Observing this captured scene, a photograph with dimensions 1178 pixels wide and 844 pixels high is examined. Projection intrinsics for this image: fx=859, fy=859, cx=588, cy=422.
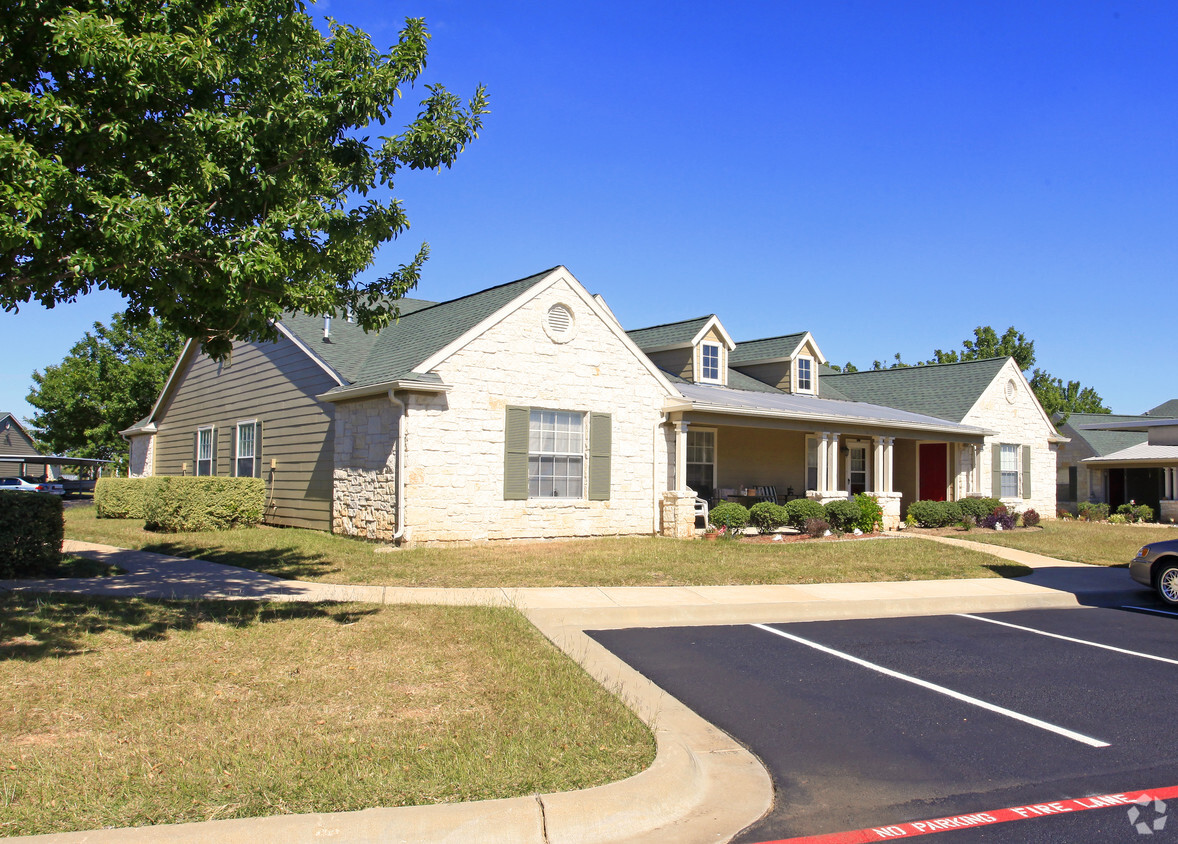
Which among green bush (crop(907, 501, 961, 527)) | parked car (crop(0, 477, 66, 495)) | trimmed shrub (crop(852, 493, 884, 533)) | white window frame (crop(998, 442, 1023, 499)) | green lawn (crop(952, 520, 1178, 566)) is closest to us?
green lawn (crop(952, 520, 1178, 566))

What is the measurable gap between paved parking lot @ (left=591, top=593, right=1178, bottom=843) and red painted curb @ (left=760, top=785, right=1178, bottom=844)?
15 mm

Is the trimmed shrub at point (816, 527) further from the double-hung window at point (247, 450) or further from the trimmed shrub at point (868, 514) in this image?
the double-hung window at point (247, 450)

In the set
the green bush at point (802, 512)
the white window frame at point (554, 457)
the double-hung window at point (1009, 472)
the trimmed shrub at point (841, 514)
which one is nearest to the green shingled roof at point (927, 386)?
the double-hung window at point (1009, 472)

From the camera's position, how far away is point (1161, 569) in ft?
39.4

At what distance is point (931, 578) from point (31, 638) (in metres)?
12.0

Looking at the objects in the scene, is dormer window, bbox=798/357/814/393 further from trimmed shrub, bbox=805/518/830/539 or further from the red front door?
trimmed shrub, bbox=805/518/830/539

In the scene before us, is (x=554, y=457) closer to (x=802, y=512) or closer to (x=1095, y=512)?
(x=802, y=512)

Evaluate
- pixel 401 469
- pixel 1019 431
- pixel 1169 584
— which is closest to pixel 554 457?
pixel 401 469

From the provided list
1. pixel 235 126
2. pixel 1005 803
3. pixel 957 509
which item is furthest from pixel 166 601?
pixel 957 509

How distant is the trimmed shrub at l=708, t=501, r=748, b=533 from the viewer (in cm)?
1884

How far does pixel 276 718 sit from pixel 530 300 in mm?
11864

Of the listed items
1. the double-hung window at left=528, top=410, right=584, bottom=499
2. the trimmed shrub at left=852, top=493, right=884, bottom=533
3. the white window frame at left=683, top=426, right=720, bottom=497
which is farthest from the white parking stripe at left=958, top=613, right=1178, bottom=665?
the white window frame at left=683, top=426, right=720, bottom=497

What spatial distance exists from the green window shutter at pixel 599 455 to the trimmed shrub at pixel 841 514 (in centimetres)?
606

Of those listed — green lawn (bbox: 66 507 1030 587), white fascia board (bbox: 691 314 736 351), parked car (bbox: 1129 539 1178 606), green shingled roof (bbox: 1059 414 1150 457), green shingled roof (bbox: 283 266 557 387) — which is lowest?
green lawn (bbox: 66 507 1030 587)
